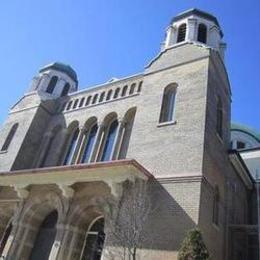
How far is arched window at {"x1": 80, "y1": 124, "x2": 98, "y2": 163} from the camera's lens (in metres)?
17.1

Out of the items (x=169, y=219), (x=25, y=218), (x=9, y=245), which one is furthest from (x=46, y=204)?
(x=169, y=219)

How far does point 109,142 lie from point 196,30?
732cm

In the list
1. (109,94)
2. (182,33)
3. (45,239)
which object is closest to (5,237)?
(45,239)

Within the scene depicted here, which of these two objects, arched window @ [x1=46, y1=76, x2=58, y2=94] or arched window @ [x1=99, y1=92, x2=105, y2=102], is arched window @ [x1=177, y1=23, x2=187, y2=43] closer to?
arched window @ [x1=99, y1=92, x2=105, y2=102]

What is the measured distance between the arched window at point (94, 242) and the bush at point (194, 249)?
14.3ft

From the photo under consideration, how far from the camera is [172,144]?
1293cm

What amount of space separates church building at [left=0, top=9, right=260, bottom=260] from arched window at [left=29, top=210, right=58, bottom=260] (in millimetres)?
44

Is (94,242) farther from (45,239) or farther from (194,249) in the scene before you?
(194,249)

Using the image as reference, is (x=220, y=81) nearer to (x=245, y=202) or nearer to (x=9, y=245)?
(x=245, y=202)

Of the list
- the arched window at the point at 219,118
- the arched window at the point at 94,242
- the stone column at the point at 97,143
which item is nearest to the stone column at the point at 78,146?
the stone column at the point at 97,143

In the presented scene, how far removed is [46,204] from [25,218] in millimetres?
1037

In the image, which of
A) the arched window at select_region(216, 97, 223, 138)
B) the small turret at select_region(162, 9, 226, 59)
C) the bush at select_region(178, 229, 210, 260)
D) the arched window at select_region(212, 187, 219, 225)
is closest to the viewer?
the bush at select_region(178, 229, 210, 260)

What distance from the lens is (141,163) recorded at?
43.0ft

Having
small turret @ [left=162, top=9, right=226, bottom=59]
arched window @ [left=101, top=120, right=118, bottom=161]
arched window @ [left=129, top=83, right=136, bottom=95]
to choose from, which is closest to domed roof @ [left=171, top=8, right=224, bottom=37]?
small turret @ [left=162, top=9, right=226, bottom=59]
